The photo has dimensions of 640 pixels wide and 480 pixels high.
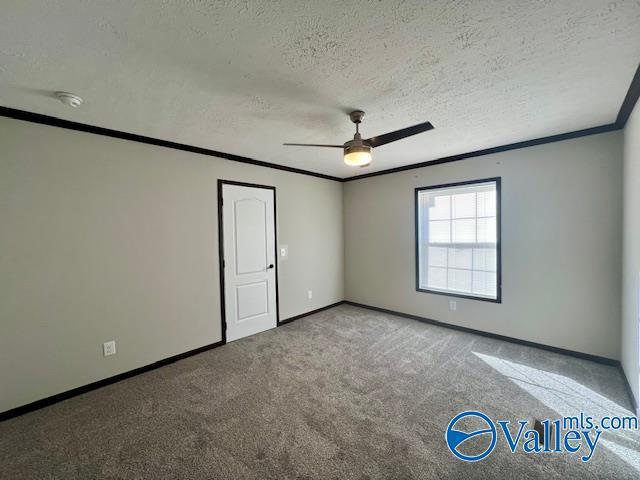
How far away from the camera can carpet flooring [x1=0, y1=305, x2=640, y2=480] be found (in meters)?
1.65

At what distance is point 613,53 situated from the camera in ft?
5.21

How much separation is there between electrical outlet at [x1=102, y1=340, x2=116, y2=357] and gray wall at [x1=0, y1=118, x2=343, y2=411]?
0.13 feet

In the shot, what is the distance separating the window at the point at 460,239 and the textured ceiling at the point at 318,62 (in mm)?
1211

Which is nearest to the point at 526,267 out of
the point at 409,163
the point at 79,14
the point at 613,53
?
the point at 409,163

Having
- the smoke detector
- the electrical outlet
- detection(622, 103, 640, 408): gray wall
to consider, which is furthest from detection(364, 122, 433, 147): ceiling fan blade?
the electrical outlet

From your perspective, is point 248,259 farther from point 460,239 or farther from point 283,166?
point 460,239

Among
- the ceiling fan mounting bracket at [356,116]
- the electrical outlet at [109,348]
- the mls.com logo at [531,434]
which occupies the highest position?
the ceiling fan mounting bracket at [356,116]

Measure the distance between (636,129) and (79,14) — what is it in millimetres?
3694

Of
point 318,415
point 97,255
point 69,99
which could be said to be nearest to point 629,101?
point 318,415

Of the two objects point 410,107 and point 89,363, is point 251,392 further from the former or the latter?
point 410,107

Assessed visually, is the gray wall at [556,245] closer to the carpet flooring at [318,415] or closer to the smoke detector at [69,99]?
the carpet flooring at [318,415]

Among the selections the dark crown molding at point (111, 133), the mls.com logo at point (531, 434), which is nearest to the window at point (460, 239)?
the mls.com logo at point (531, 434)

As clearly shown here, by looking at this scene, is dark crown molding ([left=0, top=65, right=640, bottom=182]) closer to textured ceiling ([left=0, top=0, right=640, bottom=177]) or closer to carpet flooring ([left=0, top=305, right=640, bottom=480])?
textured ceiling ([left=0, top=0, right=640, bottom=177])

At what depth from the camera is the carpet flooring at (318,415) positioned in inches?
65.0
